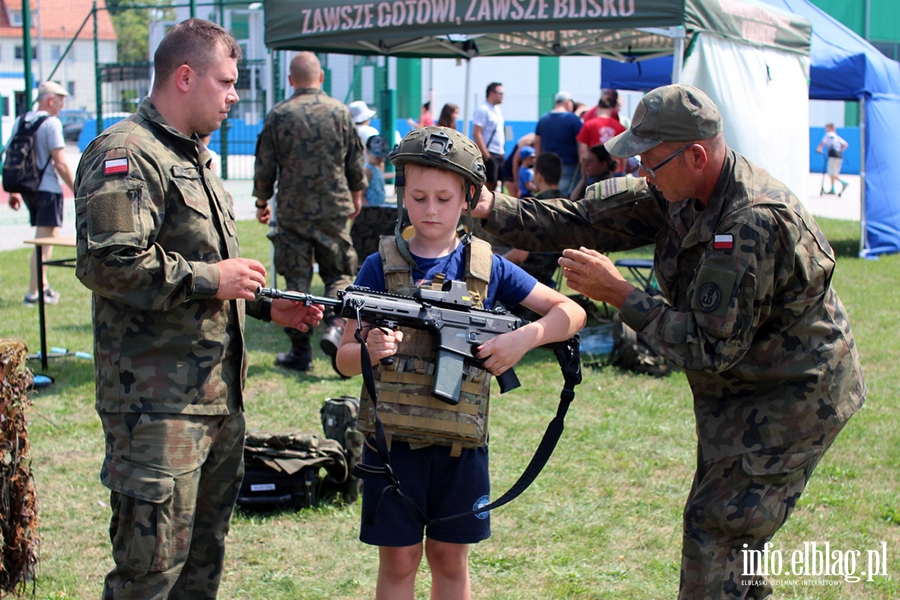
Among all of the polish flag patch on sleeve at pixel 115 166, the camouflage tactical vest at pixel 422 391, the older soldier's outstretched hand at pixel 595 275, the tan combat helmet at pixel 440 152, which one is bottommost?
the camouflage tactical vest at pixel 422 391

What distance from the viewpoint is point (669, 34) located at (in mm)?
7539

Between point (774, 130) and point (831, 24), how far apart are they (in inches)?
286

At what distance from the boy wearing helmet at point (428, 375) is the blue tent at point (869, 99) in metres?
12.0

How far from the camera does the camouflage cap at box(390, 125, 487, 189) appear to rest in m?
2.99

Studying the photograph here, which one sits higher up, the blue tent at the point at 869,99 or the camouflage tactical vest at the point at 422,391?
the blue tent at the point at 869,99

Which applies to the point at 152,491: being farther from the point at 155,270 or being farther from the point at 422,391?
the point at 422,391

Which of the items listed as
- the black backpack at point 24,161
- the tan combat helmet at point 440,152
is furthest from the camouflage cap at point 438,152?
the black backpack at point 24,161

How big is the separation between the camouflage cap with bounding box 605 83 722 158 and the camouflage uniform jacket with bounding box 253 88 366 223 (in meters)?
4.82

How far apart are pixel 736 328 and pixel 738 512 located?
2.04 ft

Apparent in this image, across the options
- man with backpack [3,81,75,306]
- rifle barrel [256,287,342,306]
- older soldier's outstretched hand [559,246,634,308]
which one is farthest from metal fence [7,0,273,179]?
older soldier's outstretched hand [559,246,634,308]

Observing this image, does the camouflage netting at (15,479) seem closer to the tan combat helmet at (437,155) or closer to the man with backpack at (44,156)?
the tan combat helmet at (437,155)

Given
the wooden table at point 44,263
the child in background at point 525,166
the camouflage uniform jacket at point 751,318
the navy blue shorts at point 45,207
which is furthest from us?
the child in background at point 525,166

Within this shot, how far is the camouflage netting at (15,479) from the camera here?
3.67 metres

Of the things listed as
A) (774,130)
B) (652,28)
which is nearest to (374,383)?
(652,28)
